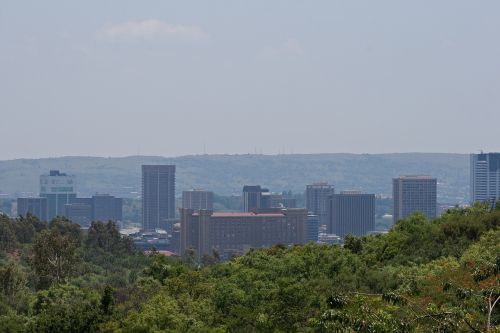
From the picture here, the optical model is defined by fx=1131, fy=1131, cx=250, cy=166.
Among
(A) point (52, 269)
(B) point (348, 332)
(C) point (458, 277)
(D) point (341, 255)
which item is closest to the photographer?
(B) point (348, 332)

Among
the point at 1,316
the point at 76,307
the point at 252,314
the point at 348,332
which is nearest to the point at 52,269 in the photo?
the point at 1,316

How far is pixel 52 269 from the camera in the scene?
64.9 m

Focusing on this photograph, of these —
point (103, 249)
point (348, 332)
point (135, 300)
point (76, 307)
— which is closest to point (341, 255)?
point (135, 300)

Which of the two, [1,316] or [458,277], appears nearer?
[458,277]

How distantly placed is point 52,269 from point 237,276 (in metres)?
20.5

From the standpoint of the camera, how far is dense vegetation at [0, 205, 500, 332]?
32.7m

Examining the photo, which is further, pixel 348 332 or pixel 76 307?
pixel 76 307

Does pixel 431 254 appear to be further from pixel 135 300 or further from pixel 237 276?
pixel 135 300

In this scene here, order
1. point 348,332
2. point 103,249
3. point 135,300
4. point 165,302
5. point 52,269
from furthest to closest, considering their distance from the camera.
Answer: point 103,249 < point 52,269 < point 135,300 < point 165,302 < point 348,332

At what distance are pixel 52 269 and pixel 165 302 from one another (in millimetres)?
24102

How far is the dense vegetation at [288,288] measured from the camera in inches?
1286

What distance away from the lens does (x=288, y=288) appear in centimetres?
3906

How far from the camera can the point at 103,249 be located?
8594 cm

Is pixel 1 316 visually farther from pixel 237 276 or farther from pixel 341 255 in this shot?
pixel 341 255
